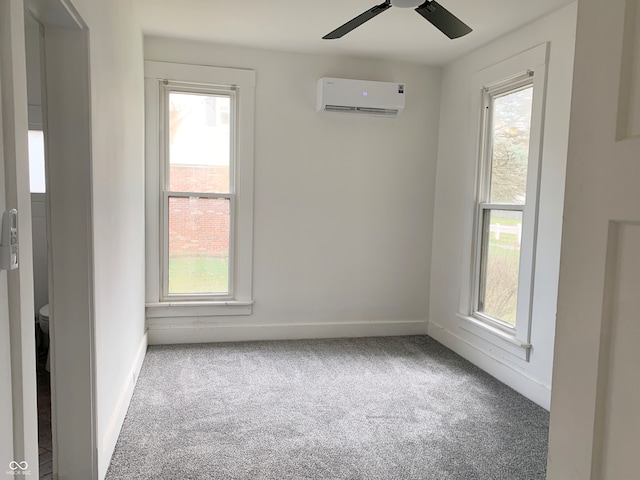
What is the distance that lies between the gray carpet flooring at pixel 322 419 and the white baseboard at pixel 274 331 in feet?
0.48

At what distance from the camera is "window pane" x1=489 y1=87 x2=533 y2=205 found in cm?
312

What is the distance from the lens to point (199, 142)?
378cm

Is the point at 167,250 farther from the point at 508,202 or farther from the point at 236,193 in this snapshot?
the point at 508,202

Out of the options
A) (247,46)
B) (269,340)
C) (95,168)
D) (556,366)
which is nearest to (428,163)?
(247,46)

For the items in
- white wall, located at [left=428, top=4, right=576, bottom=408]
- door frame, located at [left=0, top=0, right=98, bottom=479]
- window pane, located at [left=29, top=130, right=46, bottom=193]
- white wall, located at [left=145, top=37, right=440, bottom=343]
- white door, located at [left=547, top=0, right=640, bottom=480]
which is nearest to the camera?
white door, located at [left=547, top=0, right=640, bottom=480]

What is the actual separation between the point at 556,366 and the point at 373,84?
3351mm

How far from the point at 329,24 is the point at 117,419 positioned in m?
2.87

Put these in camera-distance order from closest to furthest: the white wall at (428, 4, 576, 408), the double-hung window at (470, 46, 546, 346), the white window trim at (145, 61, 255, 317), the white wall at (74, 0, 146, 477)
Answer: the white wall at (74, 0, 146, 477) → the white wall at (428, 4, 576, 408) → the double-hung window at (470, 46, 546, 346) → the white window trim at (145, 61, 255, 317)

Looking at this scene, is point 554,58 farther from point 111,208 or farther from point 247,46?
point 111,208

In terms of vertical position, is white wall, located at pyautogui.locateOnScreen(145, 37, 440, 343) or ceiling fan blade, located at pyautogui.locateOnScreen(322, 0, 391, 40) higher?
ceiling fan blade, located at pyautogui.locateOnScreen(322, 0, 391, 40)

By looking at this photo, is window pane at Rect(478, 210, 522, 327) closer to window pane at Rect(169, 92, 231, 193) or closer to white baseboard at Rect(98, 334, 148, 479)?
window pane at Rect(169, 92, 231, 193)

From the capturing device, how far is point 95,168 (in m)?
1.82

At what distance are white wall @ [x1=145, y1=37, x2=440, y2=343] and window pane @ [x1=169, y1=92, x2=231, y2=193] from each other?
291 mm

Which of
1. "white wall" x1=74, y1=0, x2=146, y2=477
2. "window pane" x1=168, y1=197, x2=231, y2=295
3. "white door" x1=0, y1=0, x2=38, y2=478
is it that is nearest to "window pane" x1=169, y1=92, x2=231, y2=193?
"window pane" x1=168, y1=197, x2=231, y2=295
